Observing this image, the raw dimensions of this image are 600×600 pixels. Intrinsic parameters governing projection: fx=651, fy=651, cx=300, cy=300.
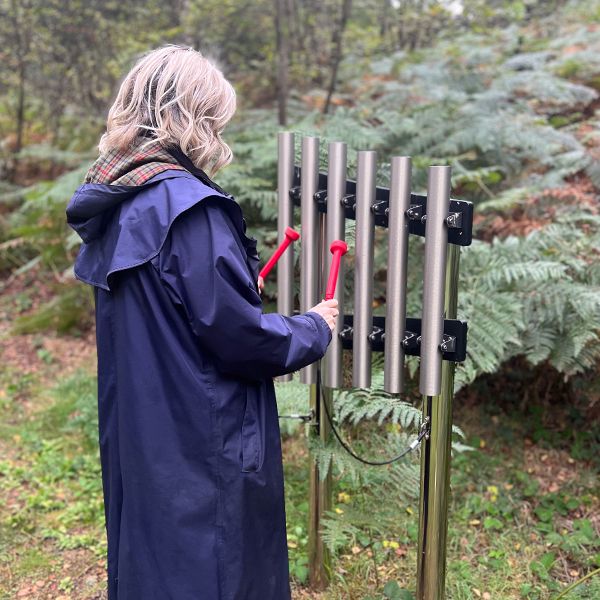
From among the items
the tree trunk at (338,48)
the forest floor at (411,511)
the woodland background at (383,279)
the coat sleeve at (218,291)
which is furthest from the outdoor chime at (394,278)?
the tree trunk at (338,48)

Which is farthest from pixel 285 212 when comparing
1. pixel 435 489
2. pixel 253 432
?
pixel 435 489

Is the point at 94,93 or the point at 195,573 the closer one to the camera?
the point at 195,573

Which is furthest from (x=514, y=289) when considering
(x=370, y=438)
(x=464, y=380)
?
(x=370, y=438)

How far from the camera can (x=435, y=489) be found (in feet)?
7.59

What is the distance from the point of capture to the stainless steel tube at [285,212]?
250 centimetres

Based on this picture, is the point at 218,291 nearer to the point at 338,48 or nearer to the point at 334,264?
the point at 334,264

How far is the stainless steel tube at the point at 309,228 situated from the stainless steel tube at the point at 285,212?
0.11m

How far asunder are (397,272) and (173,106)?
896mm

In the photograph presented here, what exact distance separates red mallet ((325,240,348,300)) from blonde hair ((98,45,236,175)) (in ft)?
1.80

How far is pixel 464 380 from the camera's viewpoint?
11.0 ft

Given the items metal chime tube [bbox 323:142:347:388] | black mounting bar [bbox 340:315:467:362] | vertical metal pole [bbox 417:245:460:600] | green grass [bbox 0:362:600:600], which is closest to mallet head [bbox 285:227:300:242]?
metal chime tube [bbox 323:142:347:388]

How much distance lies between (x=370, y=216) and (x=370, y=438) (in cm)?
113

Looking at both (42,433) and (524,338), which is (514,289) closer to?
(524,338)

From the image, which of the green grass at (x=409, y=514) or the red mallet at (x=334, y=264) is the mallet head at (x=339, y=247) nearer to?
the red mallet at (x=334, y=264)
